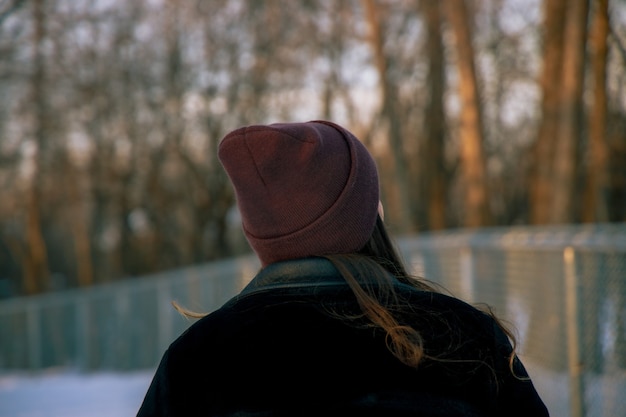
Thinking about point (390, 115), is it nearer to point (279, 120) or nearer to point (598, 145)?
point (598, 145)

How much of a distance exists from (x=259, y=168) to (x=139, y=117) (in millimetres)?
26854

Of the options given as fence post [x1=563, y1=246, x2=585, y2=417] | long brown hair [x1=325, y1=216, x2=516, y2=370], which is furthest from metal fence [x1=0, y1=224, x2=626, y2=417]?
long brown hair [x1=325, y1=216, x2=516, y2=370]

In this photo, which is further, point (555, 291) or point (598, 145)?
point (598, 145)

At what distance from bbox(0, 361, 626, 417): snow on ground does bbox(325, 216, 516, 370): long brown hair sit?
10.3 feet

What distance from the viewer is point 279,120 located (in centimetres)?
2734

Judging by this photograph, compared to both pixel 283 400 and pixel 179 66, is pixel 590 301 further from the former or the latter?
pixel 179 66

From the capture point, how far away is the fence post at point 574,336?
5.11m

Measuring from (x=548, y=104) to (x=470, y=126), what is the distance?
2.43 metres

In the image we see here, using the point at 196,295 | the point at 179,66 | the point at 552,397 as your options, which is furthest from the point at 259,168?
the point at 179,66

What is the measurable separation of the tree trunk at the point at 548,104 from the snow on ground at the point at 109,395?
5.96 m

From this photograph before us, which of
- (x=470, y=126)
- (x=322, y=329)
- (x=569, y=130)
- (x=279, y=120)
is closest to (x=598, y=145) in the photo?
(x=569, y=130)

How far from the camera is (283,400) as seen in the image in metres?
1.74

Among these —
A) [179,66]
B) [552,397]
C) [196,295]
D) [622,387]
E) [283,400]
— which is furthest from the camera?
[179,66]

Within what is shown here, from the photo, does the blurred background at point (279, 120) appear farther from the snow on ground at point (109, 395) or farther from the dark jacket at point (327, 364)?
the dark jacket at point (327, 364)
